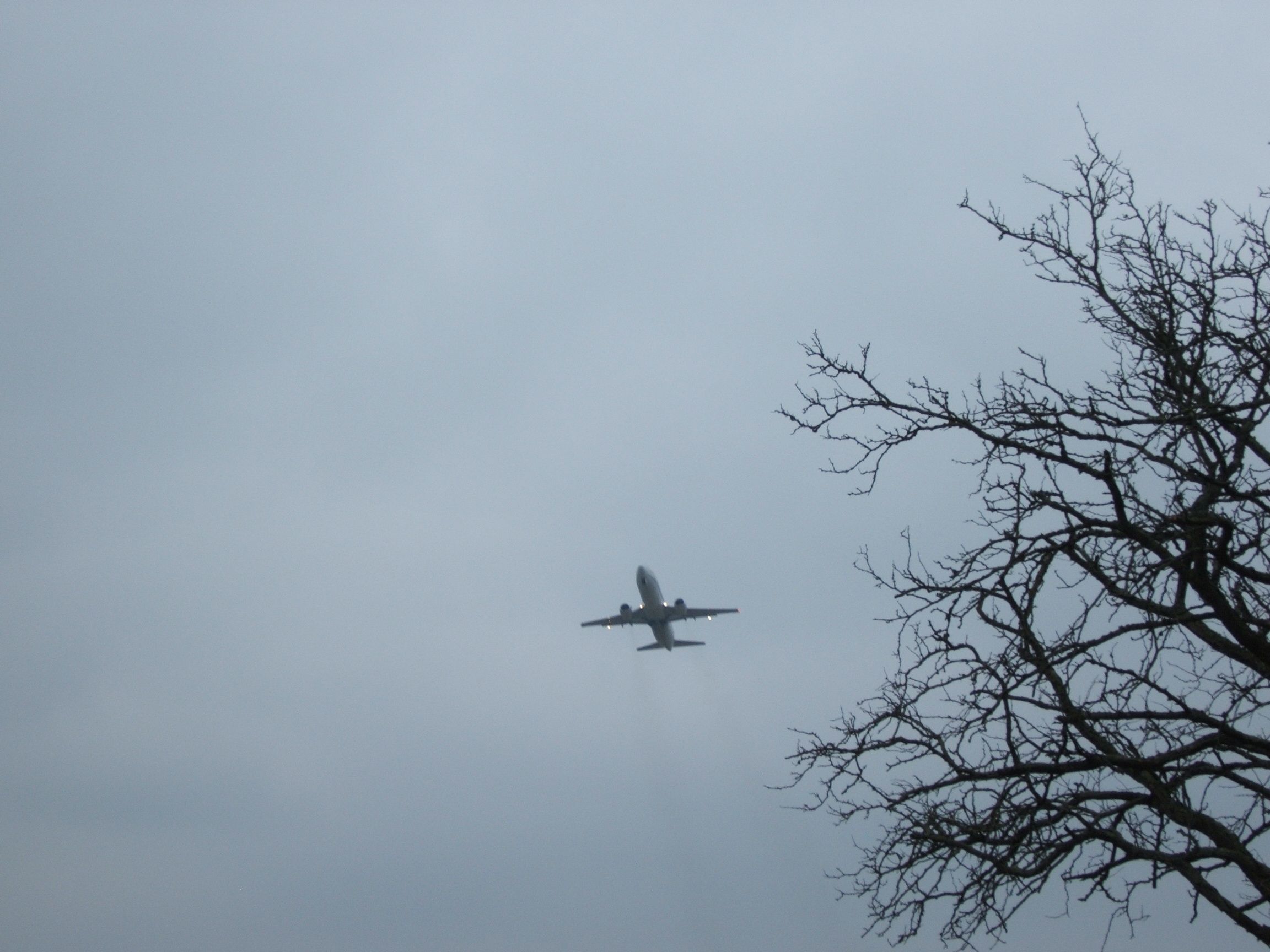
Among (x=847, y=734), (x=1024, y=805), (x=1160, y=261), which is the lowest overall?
(x=1024, y=805)

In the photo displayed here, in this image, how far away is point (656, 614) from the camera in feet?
222

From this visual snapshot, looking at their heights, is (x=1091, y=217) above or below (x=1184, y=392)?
above

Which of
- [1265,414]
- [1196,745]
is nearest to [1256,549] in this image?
[1265,414]

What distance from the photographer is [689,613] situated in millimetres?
70625

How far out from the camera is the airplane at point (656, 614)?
66.4 meters

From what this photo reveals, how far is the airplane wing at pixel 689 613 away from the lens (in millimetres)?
68500

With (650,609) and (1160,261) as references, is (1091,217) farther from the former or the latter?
(650,609)

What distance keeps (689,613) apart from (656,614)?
3570 millimetres

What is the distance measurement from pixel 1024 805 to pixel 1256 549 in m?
2.37

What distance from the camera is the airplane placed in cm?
6638

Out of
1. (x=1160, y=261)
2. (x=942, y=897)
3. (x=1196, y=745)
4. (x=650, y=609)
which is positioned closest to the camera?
(x=1196, y=745)

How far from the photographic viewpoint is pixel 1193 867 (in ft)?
24.2

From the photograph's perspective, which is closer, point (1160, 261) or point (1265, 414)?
point (1265, 414)

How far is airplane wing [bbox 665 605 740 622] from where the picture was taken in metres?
68.5
